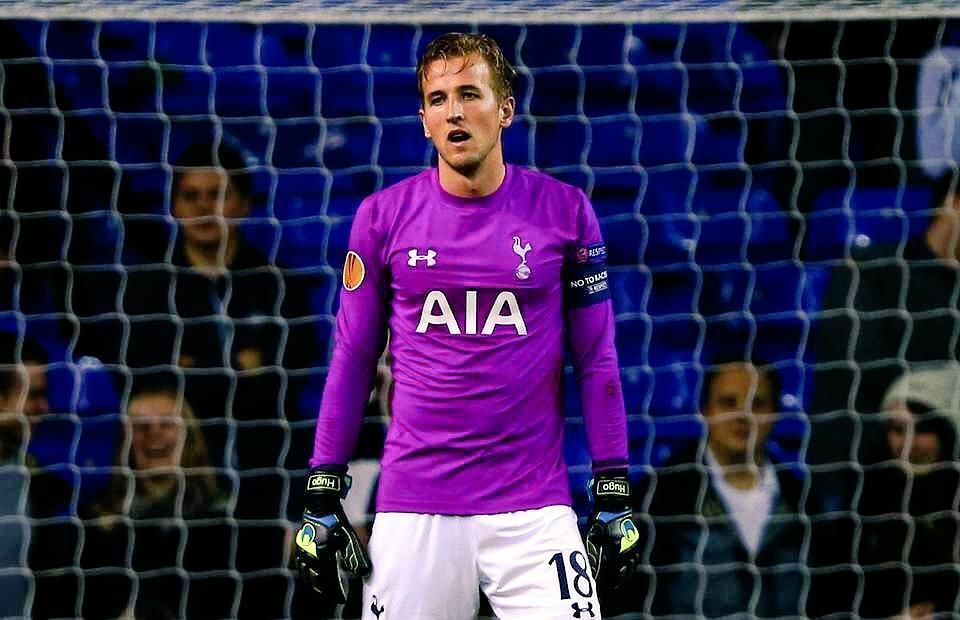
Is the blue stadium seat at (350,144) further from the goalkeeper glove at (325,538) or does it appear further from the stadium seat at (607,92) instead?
the goalkeeper glove at (325,538)

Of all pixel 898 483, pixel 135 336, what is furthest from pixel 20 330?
pixel 898 483

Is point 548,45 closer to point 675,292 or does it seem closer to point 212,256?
point 675,292

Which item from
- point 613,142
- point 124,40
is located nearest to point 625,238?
point 613,142

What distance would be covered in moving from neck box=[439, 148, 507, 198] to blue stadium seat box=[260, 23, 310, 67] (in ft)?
5.17

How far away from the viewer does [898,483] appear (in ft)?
12.6

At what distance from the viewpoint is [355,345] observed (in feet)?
8.20

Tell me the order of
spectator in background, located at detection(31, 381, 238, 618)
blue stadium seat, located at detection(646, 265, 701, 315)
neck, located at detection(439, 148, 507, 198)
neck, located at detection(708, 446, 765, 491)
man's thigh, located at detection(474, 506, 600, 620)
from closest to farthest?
man's thigh, located at detection(474, 506, 600, 620) < neck, located at detection(439, 148, 507, 198) < spectator in background, located at detection(31, 381, 238, 618) < neck, located at detection(708, 446, 765, 491) < blue stadium seat, located at detection(646, 265, 701, 315)

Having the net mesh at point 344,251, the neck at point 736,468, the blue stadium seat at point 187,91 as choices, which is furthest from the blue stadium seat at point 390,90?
the neck at point 736,468

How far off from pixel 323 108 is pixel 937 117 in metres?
1.62

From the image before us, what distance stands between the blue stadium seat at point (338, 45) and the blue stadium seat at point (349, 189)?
31 cm

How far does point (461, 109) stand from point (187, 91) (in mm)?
1684

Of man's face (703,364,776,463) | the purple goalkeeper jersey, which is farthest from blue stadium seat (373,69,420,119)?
the purple goalkeeper jersey

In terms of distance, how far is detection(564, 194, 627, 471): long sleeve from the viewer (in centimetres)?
249

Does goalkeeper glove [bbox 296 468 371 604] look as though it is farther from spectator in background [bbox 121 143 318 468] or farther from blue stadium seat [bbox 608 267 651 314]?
blue stadium seat [bbox 608 267 651 314]
